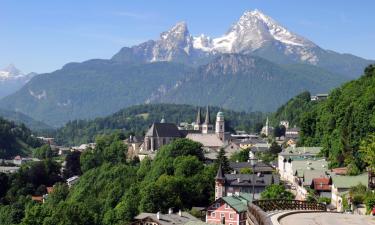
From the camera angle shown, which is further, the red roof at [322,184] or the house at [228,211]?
the house at [228,211]

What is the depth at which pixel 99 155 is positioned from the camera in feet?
493

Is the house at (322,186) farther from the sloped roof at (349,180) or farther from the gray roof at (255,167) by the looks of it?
the gray roof at (255,167)

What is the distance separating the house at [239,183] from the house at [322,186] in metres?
12.6

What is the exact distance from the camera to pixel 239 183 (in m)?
89.4

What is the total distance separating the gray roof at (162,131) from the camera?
175m

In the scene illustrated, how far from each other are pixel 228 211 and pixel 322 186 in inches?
405

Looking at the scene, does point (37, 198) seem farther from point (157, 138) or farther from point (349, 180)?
point (349, 180)

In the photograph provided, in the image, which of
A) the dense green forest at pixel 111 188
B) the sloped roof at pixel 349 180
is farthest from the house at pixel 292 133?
the sloped roof at pixel 349 180

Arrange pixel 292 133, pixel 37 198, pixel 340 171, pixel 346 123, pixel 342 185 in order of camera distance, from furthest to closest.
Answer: pixel 292 133
pixel 37 198
pixel 346 123
pixel 340 171
pixel 342 185

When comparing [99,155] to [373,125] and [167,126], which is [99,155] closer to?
[167,126]

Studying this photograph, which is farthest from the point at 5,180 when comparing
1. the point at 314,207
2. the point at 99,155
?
the point at 314,207

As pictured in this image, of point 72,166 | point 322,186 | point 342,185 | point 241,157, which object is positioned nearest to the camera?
point 342,185

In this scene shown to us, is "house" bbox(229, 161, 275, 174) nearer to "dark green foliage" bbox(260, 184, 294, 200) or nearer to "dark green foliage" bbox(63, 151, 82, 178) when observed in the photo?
"dark green foliage" bbox(260, 184, 294, 200)

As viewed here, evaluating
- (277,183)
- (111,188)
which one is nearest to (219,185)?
(277,183)
